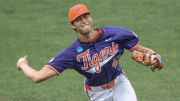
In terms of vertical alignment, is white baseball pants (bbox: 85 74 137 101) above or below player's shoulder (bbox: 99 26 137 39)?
below

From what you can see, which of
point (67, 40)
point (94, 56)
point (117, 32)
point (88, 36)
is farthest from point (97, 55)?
point (67, 40)

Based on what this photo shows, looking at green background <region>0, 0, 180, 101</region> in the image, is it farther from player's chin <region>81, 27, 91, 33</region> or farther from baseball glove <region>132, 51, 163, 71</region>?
player's chin <region>81, 27, 91, 33</region>

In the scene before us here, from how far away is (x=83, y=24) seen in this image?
5.98 metres

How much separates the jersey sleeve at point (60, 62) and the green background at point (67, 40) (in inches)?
103

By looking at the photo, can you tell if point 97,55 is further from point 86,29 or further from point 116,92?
point 116,92

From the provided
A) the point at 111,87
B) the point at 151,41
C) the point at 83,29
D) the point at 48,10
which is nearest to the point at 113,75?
the point at 111,87

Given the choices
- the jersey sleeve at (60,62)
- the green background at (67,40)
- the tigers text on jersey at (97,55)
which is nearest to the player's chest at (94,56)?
the tigers text on jersey at (97,55)

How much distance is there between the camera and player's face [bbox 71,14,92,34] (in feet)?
19.6

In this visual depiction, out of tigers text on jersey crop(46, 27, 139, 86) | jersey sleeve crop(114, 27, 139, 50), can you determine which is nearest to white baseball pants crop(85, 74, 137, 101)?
tigers text on jersey crop(46, 27, 139, 86)

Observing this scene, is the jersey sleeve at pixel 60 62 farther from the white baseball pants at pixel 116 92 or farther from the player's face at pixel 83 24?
the white baseball pants at pixel 116 92

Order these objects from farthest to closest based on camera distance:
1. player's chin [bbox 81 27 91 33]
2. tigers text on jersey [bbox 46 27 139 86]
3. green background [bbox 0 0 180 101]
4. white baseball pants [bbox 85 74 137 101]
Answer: green background [bbox 0 0 180 101]
white baseball pants [bbox 85 74 137 101]
tigers text on jersey [bbox 46 27 139 86]
player's chin [bbox 81 27 91 33]

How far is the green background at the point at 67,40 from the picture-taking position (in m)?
9.02

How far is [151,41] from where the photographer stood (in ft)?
36.9

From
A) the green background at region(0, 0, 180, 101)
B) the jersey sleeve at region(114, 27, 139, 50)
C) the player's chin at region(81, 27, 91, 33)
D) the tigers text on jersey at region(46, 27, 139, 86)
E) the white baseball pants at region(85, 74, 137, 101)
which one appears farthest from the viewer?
the green background at region(0, 0, 180, 101)
